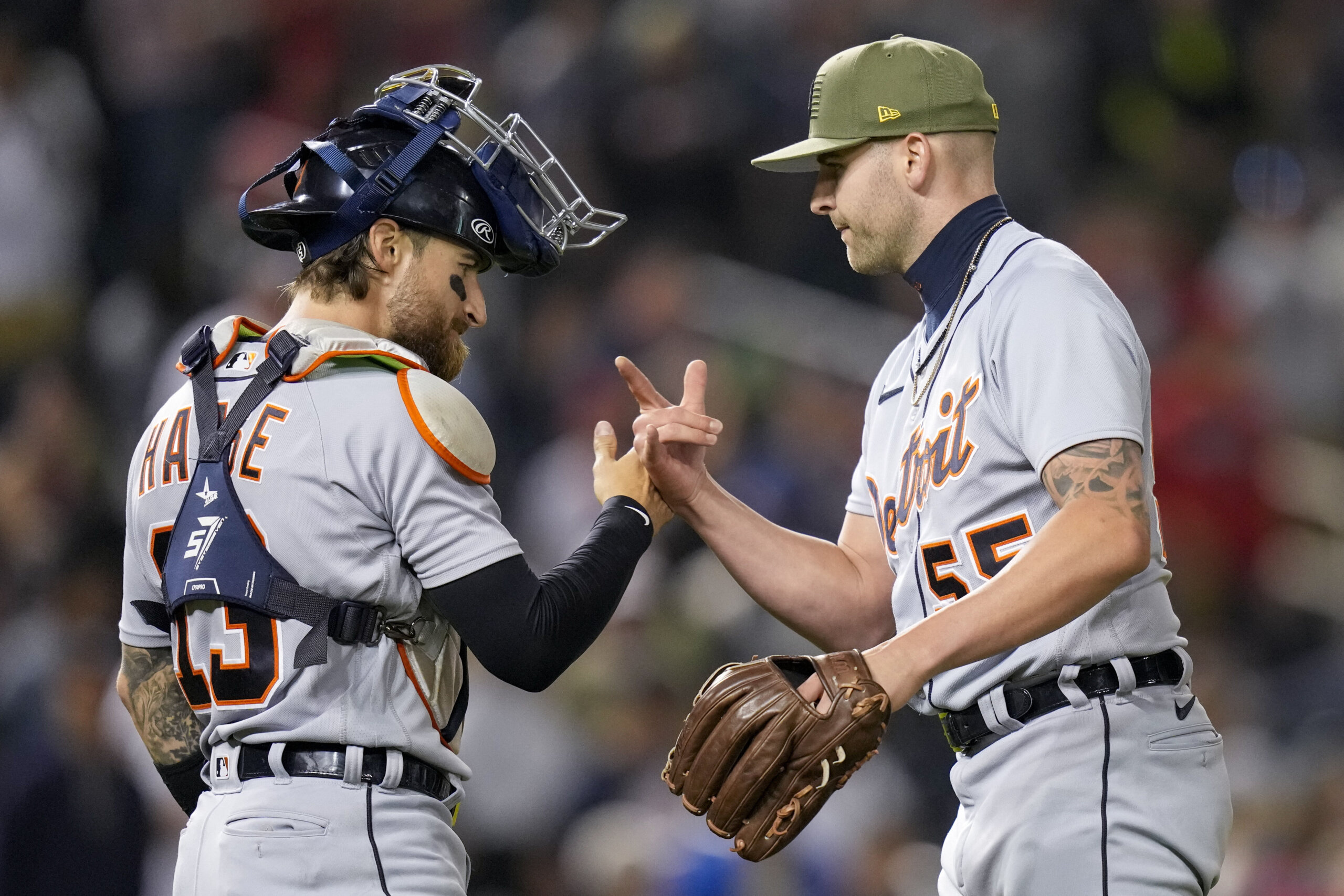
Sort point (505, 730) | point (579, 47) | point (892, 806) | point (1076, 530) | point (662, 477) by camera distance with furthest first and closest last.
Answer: point (579, 47) < point (505, 730) < point (892, 806) < point (662, 477) < point (1076, 530)

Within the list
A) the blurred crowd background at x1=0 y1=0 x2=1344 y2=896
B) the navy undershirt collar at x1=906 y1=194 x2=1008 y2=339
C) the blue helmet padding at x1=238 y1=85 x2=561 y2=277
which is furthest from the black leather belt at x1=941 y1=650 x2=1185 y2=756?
the blurred crowd background at x1=0 y1=0 x2=1344 y2=896

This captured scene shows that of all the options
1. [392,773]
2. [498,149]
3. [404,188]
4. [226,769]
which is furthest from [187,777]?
[498,149]

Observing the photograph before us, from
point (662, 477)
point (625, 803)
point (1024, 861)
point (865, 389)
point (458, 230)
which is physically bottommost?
point (625, 803)

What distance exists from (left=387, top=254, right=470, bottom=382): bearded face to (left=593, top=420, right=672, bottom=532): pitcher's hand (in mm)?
427

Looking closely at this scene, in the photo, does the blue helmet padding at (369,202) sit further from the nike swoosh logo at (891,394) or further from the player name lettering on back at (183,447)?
the nike swoosh logo at (891,394)

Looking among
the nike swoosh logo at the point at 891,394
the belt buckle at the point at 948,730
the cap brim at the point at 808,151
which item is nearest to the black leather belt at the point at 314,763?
the belt buckle at the point at 948,730

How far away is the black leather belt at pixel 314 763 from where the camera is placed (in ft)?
8.13

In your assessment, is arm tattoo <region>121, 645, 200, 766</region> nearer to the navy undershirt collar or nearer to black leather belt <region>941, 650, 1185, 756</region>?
black leather belt <region>941, 650, 1185, 756</region>

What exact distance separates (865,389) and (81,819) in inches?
142

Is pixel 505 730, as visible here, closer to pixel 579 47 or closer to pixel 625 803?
pixel 625 803

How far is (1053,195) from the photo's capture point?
7277 millimetres

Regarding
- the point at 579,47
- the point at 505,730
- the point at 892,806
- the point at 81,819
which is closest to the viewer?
the point at 81,819

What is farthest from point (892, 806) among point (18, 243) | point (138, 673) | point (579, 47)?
point (18, 243)

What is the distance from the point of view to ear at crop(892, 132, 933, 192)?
9.79ft
